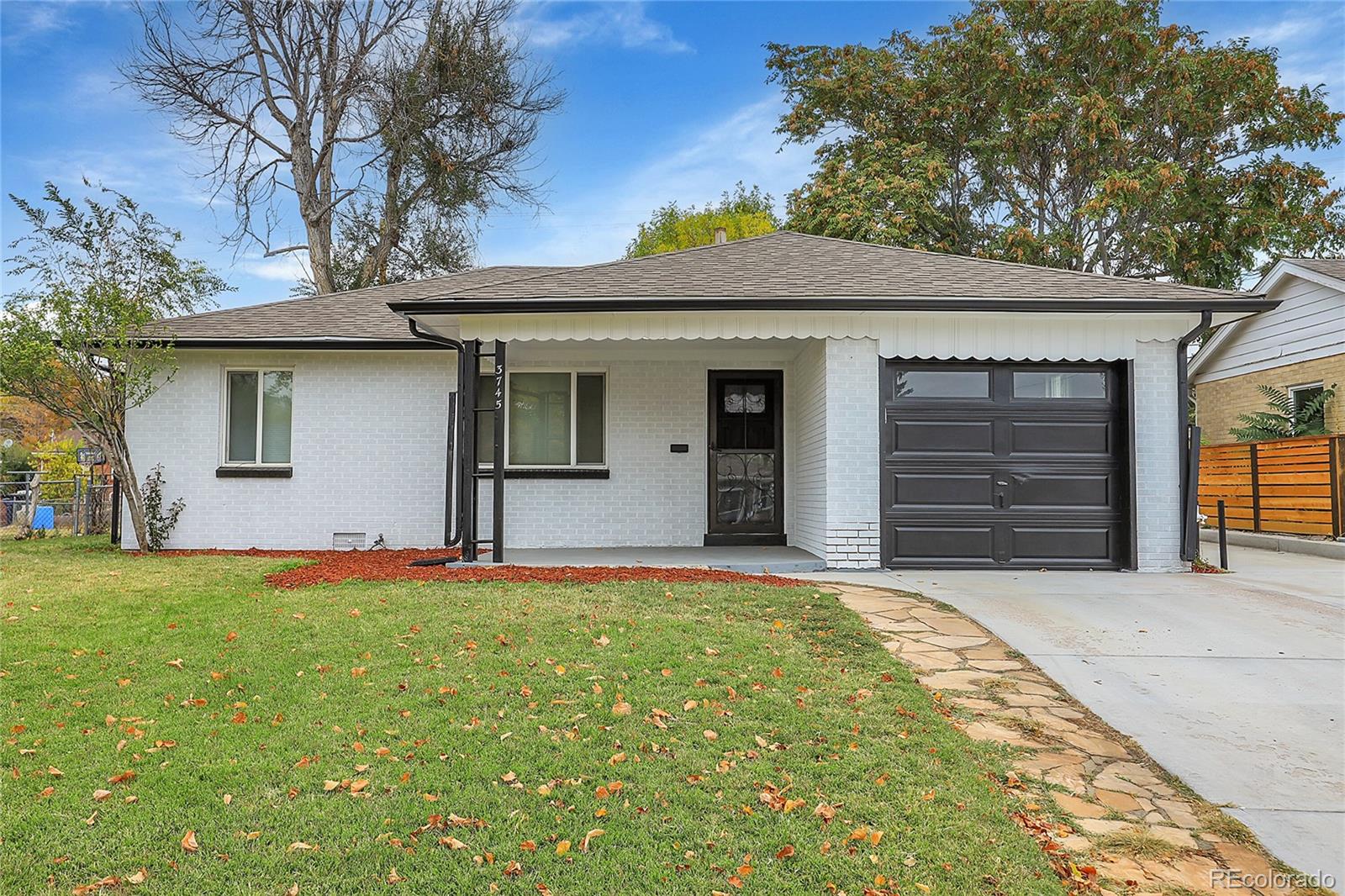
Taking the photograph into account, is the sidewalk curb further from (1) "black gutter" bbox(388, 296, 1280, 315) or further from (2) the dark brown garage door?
(1) "black gutter" bbox(388, 296, 1280, 315)

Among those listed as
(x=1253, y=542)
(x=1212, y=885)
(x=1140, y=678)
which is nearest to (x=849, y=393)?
(x=1140, y=678)

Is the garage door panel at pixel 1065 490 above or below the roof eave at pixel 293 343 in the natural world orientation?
below

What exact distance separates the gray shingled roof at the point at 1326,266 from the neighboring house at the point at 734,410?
5872 millimetres

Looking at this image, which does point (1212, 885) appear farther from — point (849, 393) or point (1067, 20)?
point (1067, 20)

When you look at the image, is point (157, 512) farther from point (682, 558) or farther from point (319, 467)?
point (682, 558)

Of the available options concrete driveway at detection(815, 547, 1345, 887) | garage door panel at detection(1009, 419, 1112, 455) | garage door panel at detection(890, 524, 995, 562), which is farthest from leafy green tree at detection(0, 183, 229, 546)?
garage door panel at detection(1009, 419, 1112, 455)

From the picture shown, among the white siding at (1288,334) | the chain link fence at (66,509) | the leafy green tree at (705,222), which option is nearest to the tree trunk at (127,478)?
the chain link fence at (66,509)

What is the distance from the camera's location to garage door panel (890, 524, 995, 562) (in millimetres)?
8164

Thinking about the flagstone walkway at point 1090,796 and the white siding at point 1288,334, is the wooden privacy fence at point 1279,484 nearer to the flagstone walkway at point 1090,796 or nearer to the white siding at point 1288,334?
the white siding at point 1288,334

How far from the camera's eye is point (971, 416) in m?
8.23

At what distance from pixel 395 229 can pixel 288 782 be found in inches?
785

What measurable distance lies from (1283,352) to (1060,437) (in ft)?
27.0

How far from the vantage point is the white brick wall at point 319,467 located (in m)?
9.93

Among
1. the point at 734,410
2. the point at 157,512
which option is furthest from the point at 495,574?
the point at 157,512
